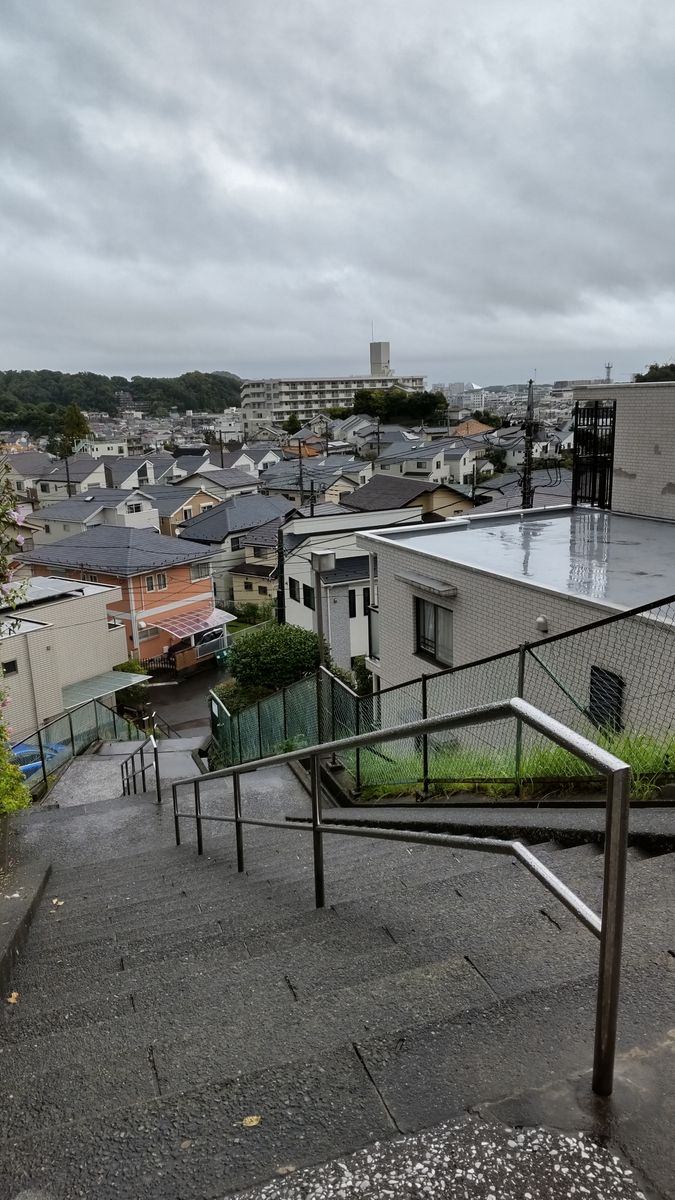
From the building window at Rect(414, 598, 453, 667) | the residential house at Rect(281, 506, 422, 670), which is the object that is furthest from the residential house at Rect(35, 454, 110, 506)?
the building window at Rect(414, 598, 453, 667)

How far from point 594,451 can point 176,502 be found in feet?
117

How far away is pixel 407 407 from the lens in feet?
305

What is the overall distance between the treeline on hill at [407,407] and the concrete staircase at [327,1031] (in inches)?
3584

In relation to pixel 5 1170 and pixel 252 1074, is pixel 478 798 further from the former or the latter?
pixel 5 1170

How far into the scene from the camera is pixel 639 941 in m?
2.52

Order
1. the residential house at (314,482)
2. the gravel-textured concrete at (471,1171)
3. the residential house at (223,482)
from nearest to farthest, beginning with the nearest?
the gravel-textured concrete at (471,1171) → the residential house at (314,482) → the residential house at (223,482)

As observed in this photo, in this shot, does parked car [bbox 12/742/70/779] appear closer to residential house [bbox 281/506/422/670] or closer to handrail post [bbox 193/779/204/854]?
handrail post [bbox 193/779/204/854]

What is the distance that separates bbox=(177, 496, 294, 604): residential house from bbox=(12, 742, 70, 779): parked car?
72.4 ft

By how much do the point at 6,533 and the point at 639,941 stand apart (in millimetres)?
5268

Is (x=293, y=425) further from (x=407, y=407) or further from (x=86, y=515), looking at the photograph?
(x=86, y=515)

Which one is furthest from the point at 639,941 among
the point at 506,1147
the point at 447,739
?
the point at 447,739

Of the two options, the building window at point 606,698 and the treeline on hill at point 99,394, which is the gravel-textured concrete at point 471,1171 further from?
the treeline on hill at point 99,394

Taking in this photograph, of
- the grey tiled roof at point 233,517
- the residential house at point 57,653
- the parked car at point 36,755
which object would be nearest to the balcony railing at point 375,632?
the parked car at point 36,755

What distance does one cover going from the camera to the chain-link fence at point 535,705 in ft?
17.0
